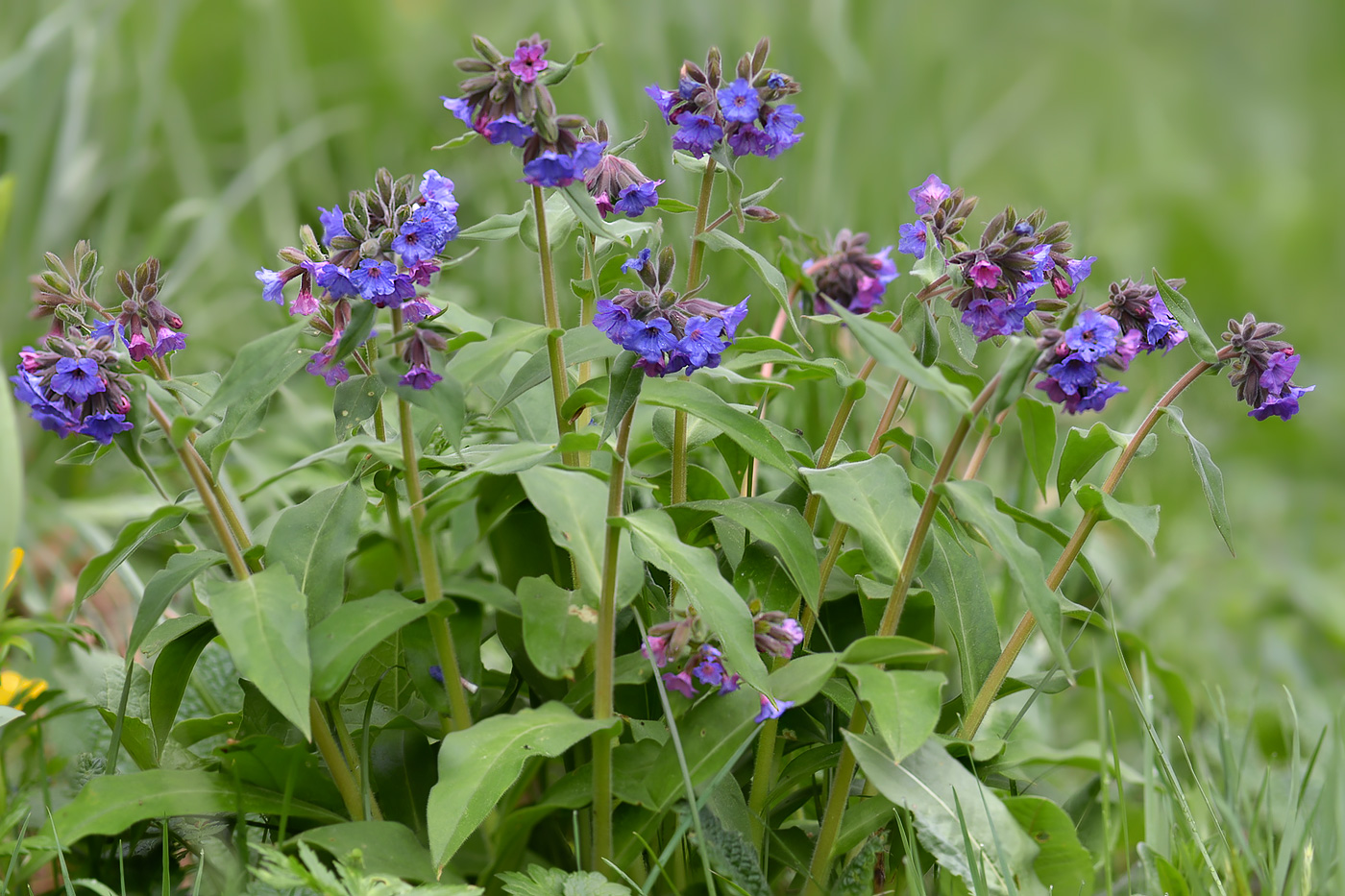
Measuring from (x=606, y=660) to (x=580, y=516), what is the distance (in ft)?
0.56

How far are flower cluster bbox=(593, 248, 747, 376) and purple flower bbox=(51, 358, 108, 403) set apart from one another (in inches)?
17.4

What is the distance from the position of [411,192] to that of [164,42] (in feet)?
7.92

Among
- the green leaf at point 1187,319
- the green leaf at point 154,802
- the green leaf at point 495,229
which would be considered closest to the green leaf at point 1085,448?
the green leaf at point 1187,319

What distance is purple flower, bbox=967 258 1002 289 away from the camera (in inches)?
43.7

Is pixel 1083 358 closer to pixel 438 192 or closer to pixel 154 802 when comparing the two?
pixel 438 192

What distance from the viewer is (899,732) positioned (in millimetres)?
989

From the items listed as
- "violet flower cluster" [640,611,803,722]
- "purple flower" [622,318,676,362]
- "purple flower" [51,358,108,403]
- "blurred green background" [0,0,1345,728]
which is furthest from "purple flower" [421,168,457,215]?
"blurred green background" [0,0,1345,728]

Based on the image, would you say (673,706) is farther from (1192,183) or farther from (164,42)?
(1192,183)

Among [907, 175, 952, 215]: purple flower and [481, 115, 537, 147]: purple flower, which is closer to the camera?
[481, 115, 537, 147]: purple flower

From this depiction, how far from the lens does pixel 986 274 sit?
3.65 feet

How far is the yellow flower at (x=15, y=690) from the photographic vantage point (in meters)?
1.47

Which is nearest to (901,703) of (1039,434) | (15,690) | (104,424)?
(1039,434)

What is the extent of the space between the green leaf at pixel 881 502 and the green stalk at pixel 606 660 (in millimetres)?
194

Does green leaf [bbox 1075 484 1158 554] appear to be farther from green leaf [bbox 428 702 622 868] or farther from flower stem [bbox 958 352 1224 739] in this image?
green leaf [bbox 428 702 622 868]
